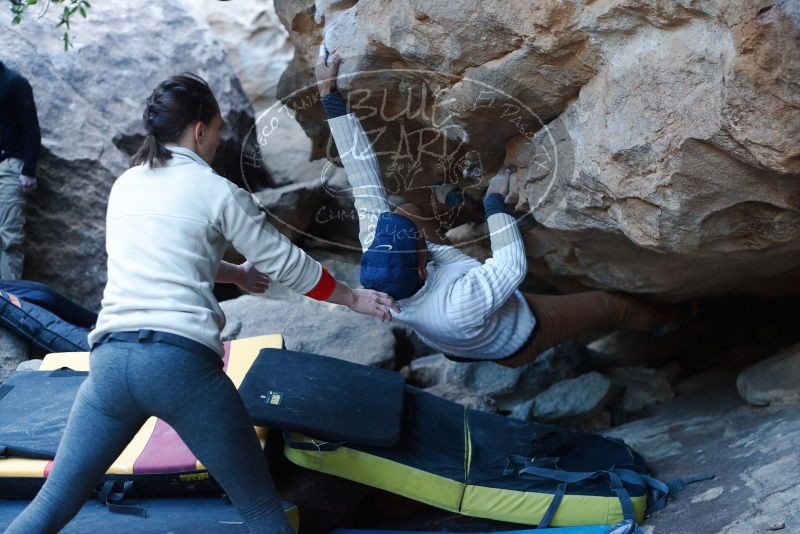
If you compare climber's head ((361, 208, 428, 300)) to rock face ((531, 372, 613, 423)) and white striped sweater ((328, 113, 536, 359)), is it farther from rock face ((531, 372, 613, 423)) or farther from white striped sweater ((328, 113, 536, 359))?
rock face ((531, 372, 613, 423))

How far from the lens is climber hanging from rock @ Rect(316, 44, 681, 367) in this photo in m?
3.09

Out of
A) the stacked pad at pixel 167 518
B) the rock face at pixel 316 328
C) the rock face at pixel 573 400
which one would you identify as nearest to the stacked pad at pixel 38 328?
the rock face at pixel 316 328

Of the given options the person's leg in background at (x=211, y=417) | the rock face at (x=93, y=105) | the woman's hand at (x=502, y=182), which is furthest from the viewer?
the rock face at (x=93, y=105)

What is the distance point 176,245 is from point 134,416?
0.47m

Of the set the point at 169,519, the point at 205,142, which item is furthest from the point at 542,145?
the point at 169,519

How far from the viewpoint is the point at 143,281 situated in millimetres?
2203

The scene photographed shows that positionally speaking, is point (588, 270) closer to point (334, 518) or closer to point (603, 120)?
point (603, 120)

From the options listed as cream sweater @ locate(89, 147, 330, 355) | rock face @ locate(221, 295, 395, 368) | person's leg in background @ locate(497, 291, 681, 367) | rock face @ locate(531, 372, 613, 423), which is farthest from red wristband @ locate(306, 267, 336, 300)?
rock face @ locate(531, 372, 613, 423)

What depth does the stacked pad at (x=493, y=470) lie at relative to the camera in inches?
117

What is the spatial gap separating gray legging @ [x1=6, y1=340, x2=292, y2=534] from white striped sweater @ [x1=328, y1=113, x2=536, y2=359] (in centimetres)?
115

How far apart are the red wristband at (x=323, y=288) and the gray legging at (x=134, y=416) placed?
349 millimetres

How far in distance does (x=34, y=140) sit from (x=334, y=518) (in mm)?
3235

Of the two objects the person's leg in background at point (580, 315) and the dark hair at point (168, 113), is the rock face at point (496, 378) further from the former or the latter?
the dark hair at point (168, 113)

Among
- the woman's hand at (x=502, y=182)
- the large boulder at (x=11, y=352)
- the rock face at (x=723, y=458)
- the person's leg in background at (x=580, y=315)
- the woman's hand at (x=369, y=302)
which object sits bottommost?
the rock face at (x=723, y=458)
